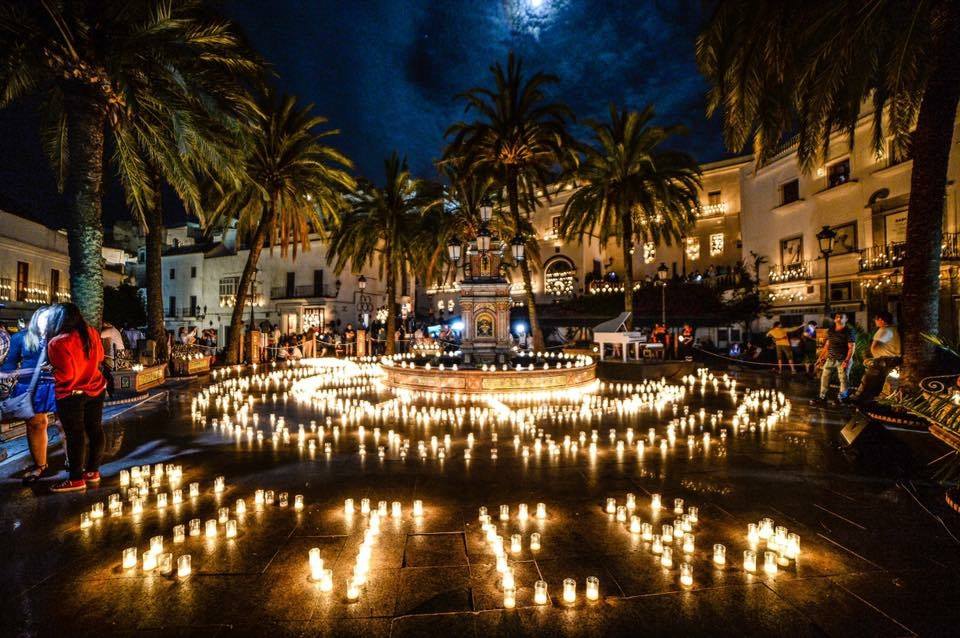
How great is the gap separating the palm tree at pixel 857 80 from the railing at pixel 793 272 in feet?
53.1

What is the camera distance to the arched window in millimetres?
38694

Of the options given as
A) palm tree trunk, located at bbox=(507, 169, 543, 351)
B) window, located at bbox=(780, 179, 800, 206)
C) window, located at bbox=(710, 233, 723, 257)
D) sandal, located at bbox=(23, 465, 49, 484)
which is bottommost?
sandal, located at bbox=(23, 465, 49, 484)

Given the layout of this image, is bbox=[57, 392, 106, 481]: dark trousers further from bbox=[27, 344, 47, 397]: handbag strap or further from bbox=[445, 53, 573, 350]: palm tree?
bbox=[445, 53, 573, 350]: palm tree

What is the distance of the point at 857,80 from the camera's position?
9.30 metres

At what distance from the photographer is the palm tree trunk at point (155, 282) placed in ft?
48.5

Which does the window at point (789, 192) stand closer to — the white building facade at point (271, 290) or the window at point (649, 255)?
the window at point (649, 255)

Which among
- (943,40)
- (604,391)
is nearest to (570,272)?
(604,391)

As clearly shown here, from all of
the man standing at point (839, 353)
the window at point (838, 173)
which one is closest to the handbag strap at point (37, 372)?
the man standing at point (839, 353)

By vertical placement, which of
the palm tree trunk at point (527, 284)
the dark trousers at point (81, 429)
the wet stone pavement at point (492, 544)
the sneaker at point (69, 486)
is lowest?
the wet stone pavement at point (492, 544)

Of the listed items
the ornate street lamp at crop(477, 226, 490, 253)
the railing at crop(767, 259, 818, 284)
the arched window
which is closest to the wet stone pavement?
the ornate street lamp at crop(477, 226, 490, 253)

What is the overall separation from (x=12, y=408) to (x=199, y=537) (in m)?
2.94

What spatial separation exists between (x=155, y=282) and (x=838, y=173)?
33.3 metres

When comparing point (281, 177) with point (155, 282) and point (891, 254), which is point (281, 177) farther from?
point (891, 254)

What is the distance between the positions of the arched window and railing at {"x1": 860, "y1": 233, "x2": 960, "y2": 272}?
66.1ft
